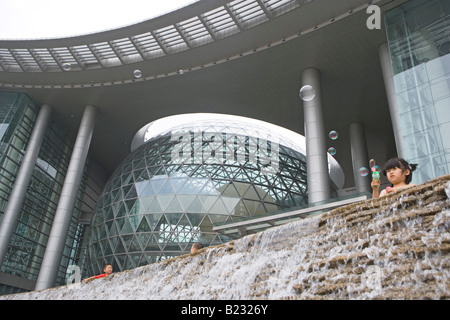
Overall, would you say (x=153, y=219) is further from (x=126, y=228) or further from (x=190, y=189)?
(x=190, y=189)

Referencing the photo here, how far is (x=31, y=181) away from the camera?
2927 cm

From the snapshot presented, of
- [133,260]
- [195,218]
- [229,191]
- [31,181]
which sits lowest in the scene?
[133,260]

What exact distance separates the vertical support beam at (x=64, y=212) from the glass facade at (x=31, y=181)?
3613mm

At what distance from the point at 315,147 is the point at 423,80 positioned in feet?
21.8

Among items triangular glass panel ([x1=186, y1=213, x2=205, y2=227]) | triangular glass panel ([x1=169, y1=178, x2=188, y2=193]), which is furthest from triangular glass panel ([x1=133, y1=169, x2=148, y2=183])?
triangular glass panel ([x1=186, y1=213, x2=205, y2=227])

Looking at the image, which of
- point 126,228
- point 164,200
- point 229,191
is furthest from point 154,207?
point 229,191

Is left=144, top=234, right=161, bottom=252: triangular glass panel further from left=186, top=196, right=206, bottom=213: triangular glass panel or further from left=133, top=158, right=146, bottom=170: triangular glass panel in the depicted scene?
left=133, top=158, right=146, bottom=170: triangular glass panel

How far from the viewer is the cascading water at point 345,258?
3.76 meters

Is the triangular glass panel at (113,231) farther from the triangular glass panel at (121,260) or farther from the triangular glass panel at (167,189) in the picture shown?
the triangular glass panel at (167,189)

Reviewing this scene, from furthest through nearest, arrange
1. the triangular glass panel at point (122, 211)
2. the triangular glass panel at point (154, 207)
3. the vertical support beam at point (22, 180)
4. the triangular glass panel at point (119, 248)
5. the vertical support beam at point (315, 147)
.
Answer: the triangular glass panel at point (122, 211), the vertical support beam at point (22, 180), the triangular glass panel at point (154, 207), the triangular glass panel at point (119, 248), the vertical support beam at point (315, 147)

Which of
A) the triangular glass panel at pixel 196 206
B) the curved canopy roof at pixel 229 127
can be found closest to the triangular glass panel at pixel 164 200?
the triangular glass panel at pixel 196 206

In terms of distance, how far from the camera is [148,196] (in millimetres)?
25016

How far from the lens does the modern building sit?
691 inches
